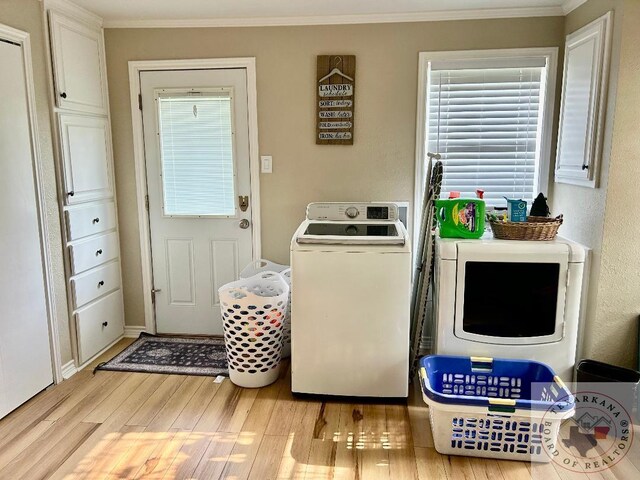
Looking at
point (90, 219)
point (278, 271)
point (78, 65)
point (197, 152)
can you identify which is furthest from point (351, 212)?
point (78, 65)

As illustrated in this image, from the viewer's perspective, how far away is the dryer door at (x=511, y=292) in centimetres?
232

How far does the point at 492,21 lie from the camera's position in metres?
2.83

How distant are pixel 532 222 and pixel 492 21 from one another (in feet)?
4.18

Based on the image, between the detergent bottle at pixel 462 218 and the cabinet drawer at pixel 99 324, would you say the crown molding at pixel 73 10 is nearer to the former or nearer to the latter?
the cabinet drawer at pixel 99 324

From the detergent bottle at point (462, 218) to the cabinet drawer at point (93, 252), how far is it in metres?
2.15

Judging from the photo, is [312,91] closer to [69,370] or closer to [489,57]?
[489,57]

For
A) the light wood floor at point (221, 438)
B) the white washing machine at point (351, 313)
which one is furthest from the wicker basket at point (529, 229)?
the light wood floor at point (221, 438)

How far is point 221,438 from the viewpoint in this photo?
2.21 m

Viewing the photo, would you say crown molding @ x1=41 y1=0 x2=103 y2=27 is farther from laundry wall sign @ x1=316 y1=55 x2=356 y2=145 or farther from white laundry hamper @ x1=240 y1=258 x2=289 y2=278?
white laundry hamper @ x1=240 y1=258 x2=289 y2=278

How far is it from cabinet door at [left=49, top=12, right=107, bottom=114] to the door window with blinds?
38 centimetres

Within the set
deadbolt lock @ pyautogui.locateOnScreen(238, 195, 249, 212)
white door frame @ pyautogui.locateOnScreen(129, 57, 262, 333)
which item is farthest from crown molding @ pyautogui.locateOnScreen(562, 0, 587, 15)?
deadbolt lock @ pyautogui.locateOnScreen(238, 195, 249, 212)

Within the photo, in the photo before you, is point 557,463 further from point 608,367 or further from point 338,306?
point 338,306

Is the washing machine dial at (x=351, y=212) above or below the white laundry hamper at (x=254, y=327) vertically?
above

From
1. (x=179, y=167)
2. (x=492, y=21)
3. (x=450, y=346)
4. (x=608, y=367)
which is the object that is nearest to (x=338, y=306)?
(x=450, y=346)
